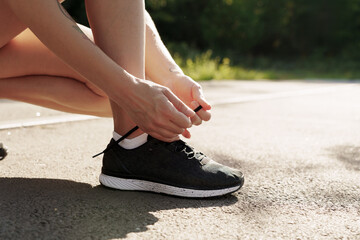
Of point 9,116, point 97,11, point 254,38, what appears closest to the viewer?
point 97,11

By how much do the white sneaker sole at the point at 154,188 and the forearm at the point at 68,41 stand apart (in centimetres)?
37

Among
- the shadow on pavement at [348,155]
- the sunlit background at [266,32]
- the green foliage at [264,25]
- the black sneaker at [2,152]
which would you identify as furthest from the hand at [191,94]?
the green foliage at [264,25]

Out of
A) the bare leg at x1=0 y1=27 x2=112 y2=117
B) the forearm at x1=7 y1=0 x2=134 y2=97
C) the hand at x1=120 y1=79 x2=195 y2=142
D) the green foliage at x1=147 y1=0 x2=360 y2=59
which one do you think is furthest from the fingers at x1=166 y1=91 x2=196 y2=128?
the green foliage at x1=147 y1=0 x2=360 y2=59

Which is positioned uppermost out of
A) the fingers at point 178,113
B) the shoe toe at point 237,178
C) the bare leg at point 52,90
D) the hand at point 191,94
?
the fingers at point 178,113

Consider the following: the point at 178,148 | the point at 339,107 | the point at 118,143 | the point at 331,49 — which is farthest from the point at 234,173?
the point at 331,49

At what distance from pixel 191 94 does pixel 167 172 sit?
29 cm

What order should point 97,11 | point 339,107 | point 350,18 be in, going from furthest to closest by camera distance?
point 350,18 < point 339,107 < point 97,11

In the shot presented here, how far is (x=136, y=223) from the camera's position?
1.16m

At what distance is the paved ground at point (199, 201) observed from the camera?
3.71 ft

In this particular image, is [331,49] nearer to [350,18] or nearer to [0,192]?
[350,18]

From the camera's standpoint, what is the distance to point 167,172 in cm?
140

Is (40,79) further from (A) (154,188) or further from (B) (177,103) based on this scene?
(B) (177,103)

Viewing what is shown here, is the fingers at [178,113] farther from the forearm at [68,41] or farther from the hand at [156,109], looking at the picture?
the forearm at [68,41]

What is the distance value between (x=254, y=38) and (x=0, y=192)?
58.7 ft
